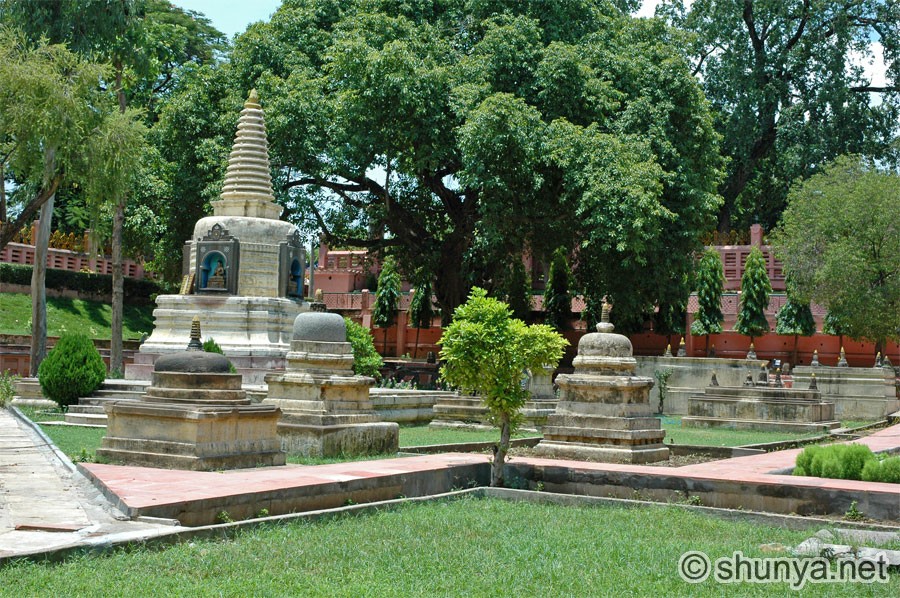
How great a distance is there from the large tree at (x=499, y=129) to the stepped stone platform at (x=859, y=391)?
5.14 meters

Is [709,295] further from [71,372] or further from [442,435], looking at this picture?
[71,372]

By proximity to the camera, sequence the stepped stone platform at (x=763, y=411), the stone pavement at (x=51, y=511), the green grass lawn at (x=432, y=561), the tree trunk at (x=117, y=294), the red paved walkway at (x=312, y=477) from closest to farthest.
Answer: the green grass lawn at (x=432, y=561)
the stone pavement at (x=51, y=511)
the red paved walkway at (x=312, y=477)
the stepped stone platform at (x=763, y=411)
the tree trunk at (x=117, y=294)

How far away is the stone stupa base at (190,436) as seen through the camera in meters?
11.2

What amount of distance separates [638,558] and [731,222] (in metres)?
44.9

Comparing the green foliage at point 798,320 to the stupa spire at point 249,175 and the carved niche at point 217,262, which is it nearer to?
the stupa spire at point 249,175

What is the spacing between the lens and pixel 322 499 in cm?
965

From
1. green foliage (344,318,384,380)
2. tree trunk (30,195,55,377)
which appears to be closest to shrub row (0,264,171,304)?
tree trunk (30,195,55,377)

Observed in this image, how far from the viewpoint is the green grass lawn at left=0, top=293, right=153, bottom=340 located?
37906 mm

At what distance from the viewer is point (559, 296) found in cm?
3669

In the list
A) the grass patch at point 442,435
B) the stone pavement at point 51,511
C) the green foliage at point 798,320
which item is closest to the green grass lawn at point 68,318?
the grass patch at point 442,435

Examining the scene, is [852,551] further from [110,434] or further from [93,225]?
[93,225]

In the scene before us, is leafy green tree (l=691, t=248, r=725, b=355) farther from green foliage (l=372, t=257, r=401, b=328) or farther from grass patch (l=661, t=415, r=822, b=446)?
grass patch (l=661, t=415, r=822, b=446)

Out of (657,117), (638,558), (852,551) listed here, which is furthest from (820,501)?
(657,117)

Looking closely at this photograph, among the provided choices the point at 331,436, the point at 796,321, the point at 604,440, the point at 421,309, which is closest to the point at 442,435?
the point at 604,440
